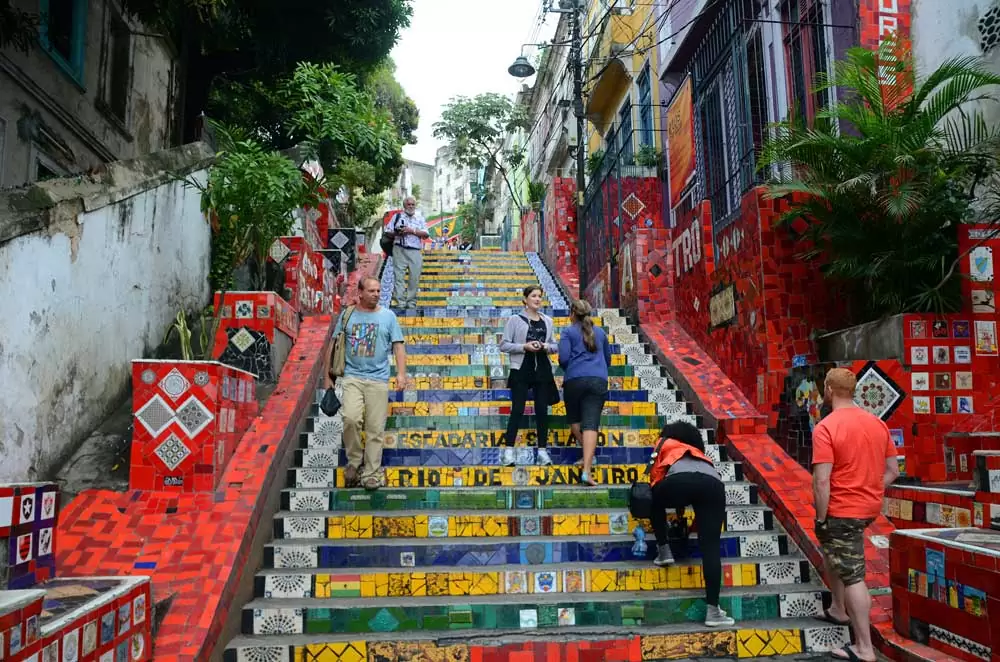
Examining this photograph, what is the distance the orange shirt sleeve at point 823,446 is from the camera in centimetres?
441

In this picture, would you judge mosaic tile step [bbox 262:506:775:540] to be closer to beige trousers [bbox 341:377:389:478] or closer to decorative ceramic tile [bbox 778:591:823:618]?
beige trousers [bbox 341:377:389:478]

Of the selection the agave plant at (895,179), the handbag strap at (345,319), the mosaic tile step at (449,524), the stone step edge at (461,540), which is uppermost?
the agave plant at (895,179)

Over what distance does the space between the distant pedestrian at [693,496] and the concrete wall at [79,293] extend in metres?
3.95

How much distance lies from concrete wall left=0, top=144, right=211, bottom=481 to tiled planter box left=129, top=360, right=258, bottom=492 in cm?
49

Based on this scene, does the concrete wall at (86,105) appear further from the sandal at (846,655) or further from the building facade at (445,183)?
the building facade at (445,183)

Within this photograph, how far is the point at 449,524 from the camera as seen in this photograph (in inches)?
219

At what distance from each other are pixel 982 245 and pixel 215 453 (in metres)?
5.75

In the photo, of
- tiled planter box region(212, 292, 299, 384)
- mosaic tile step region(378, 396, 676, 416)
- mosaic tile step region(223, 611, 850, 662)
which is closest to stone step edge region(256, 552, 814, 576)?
mosaic tile step region(223, 611, 850, 662)

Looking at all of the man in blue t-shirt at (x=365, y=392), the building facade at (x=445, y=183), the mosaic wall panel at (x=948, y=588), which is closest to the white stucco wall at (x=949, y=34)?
the mosaic wall panel at (x=948, y=588)

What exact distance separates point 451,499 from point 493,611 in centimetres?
120

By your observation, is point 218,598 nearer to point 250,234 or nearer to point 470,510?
point 470,510

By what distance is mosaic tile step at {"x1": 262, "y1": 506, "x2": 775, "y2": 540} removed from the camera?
18.2 ft

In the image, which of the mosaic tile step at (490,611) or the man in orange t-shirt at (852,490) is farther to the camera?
the mosaic tile step at (490,611)

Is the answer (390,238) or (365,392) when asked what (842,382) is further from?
(390,238)
